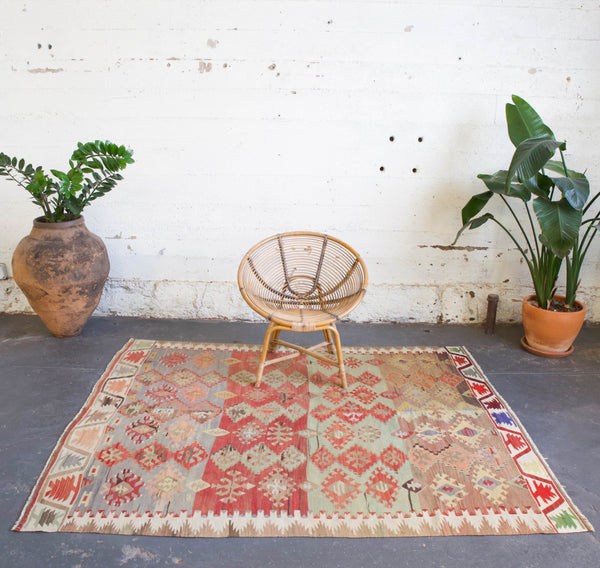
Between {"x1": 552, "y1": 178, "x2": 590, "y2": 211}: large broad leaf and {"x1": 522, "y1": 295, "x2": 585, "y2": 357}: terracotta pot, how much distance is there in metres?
0.73

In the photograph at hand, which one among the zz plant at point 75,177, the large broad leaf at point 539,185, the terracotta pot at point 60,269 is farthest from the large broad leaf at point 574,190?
the terracotta pot at point 60,269

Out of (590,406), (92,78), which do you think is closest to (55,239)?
(92,78)

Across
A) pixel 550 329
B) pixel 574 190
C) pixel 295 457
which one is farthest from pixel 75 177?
pixel 550 329

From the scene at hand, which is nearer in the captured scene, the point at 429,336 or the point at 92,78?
the point at 92,78

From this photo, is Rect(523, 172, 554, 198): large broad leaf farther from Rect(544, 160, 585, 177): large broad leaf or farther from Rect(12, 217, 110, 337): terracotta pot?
Rect(12, 217, 110, 337): terracotta pot

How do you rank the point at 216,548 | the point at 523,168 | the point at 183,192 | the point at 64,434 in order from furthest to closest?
the point at 183,192, the point at 523,168, the point at 64,434, the point at 216,548

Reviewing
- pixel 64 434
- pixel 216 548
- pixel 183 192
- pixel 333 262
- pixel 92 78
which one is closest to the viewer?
pixel 216 548

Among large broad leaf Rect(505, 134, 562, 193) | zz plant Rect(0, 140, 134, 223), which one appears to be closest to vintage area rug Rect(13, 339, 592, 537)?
zz plant Rect(0, 140, 134, 223)

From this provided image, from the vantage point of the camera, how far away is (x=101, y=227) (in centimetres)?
336

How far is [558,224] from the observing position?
2.57 meters

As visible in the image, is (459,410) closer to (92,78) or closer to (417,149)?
(417,149)

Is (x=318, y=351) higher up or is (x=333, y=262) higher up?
(x=333, y=262)

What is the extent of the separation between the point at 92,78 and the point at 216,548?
9.17 feet

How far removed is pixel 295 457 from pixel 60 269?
71.9 inches
